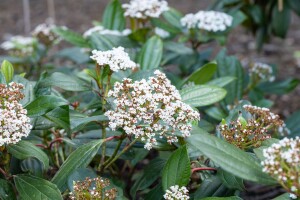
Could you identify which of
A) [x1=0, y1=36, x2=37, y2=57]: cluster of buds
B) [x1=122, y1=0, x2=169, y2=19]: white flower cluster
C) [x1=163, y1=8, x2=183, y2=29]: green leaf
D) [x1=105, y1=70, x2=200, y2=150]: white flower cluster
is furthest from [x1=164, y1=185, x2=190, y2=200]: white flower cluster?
[x1=0, y1=36, x2=37, y2=57]: cluster of buds

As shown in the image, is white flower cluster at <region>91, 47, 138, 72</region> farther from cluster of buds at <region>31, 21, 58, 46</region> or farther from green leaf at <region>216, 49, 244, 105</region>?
cluster of buds at <region>31, 21, 58, 46</region>

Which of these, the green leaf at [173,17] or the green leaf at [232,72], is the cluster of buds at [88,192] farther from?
the green leaf at [173,17]

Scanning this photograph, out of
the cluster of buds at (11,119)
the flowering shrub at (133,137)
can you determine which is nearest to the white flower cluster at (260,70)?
the flowering shrub at (133,137)

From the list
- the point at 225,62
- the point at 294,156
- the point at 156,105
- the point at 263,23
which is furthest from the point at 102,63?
the point at 263,23

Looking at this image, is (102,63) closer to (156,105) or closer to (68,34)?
(156,105)

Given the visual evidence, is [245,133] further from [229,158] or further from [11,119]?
[11,119]
